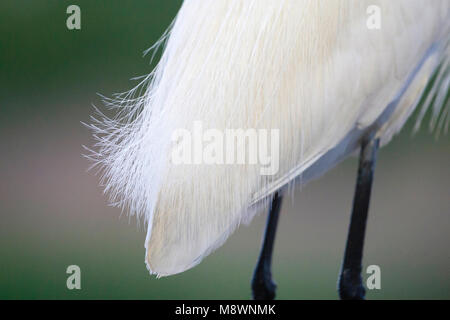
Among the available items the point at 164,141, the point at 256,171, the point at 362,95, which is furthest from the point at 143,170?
the point at 362,95

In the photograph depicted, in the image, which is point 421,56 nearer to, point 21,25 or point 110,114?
point 110,114

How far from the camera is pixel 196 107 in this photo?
807 millimetres

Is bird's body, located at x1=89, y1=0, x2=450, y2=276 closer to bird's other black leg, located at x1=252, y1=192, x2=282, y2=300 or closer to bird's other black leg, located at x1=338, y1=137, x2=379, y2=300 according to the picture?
bird's other black leg, located at x1=338, y1=137, x2=379, y2=300

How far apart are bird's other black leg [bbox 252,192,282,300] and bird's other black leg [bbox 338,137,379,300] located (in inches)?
5.2

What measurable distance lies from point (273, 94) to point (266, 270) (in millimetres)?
332

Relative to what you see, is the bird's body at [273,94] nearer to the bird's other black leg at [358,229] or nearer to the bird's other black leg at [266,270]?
the bird's other black leg at [358,229]

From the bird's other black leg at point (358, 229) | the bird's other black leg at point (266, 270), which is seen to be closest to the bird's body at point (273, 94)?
the bird's other black leg at point (358, 229)

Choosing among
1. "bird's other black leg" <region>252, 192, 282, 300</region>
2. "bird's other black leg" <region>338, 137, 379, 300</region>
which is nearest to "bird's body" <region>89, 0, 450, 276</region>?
"bird's other black leg" <region>338, 137, 379, 300</region>

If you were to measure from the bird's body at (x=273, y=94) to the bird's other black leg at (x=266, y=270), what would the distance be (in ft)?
0.54

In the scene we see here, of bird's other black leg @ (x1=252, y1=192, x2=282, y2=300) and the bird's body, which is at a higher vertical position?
the bird's body

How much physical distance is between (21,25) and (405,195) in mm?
870

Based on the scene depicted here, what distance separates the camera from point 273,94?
79cm

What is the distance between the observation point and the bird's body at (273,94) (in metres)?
0.78

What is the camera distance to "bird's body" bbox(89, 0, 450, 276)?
2.55ft
